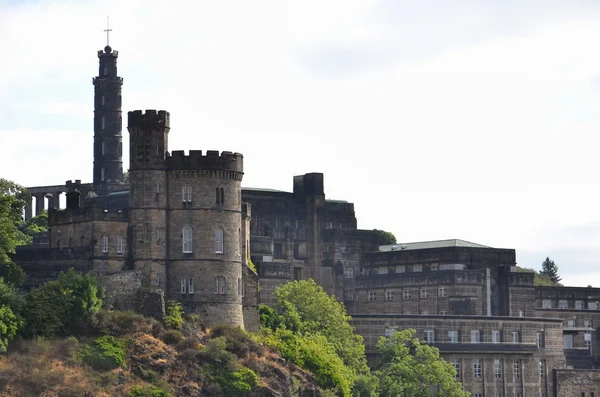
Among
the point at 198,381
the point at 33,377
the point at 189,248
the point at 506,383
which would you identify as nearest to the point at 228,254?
the point at 189,248

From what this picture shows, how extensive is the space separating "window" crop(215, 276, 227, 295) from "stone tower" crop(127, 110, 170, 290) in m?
3.89

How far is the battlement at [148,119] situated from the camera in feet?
433

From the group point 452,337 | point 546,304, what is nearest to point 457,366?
point 452,337

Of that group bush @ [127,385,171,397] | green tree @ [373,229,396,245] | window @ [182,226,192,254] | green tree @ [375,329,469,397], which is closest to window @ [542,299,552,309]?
green tree @ [373,229,396,245]

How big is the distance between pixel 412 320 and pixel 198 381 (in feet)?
120

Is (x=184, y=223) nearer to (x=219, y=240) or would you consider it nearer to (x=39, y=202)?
(x=219, y=240)

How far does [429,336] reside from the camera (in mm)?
155250

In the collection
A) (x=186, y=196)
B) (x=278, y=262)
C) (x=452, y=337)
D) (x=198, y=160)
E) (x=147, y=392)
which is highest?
(x=198, y=160)

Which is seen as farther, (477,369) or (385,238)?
(385,238)

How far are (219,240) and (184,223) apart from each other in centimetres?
288

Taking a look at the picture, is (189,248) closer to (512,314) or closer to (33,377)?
(33,377)

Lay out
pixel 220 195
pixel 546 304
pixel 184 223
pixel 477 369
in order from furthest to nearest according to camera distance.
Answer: pixel 546 304 < pixel 477 369 < pixel 220 195 < pixel 184 223

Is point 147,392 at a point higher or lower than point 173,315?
lower

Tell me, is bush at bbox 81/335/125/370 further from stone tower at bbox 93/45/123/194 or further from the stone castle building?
stone tower at bbox 93/45/123/194
